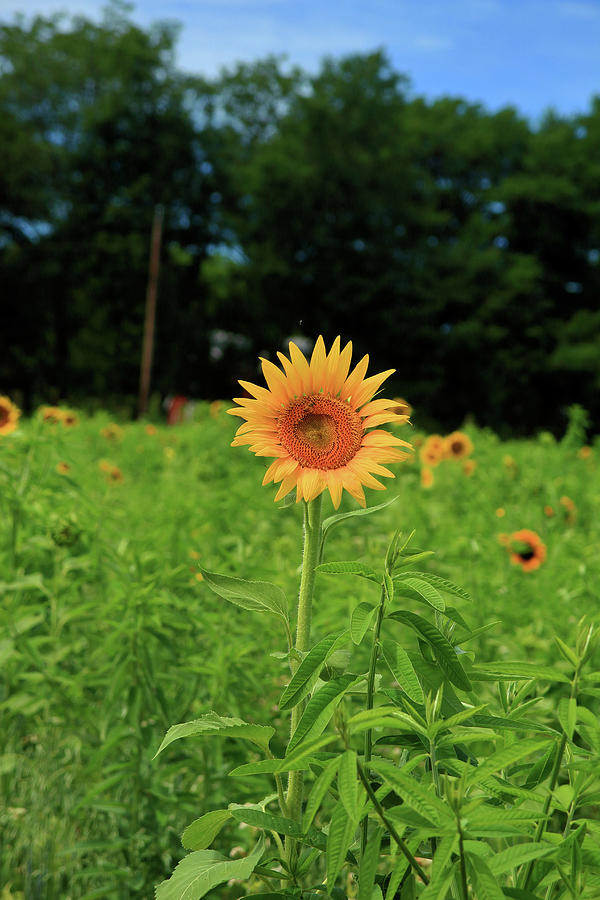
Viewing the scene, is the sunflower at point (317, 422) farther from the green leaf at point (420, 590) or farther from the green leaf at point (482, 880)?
the green leaf at point (482, 880)

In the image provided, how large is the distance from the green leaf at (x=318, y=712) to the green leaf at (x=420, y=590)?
0.13 metres

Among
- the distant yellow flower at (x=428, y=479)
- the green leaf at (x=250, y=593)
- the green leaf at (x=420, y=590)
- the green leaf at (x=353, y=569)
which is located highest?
the distant yellow flower at (x=428, y=479)

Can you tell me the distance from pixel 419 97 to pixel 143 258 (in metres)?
14.0

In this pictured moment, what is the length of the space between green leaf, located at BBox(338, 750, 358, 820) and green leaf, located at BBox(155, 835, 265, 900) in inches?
8.5

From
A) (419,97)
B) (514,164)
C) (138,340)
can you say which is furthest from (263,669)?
(419,97)

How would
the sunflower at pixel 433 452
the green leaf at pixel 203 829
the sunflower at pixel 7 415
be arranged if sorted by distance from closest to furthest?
the green leaf at pixel 203 829 < the sunflower at pixel 7 415 < the sunflower at pixel 433 452

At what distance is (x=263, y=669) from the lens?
6.22 feet

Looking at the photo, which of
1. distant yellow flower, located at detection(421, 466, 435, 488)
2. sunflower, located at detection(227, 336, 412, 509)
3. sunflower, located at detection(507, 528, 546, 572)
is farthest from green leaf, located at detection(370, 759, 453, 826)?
distant yellow flower, located at detection(421, 466, 435, 488)

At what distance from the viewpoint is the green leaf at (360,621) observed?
836 mm

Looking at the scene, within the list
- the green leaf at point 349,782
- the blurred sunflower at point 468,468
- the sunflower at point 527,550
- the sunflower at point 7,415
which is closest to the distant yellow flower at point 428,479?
the blurred sunflower at point 468,468

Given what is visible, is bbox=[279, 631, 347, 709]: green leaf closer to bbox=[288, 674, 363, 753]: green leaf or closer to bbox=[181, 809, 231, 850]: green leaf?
bbox=[288, 674, 363, 753]: green leaf

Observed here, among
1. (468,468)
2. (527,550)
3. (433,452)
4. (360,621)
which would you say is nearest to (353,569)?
(360,621)

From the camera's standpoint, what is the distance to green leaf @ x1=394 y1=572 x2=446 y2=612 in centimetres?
83

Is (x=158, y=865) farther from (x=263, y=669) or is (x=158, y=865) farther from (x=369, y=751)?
(x=369, y=751)
